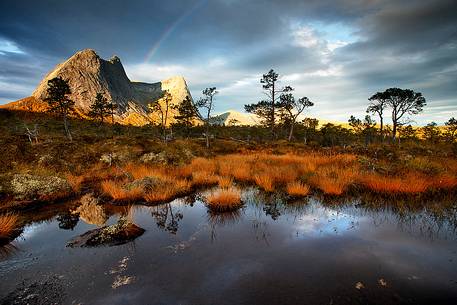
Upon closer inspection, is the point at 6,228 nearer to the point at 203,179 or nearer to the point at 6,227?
the point at 6,227

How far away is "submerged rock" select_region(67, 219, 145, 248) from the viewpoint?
5.43 meters

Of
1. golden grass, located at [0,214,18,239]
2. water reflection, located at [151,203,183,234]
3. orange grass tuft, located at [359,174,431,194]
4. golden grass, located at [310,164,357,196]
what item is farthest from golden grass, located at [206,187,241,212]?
orange grass tuft, located at [359,174,431,194]

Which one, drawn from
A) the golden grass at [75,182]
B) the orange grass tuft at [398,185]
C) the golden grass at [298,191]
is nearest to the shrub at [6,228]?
the golden grass at [75,182]

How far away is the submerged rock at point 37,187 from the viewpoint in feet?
29.0

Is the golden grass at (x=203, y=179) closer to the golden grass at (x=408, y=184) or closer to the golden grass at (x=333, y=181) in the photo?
the golden grass at (x=333, y=181)

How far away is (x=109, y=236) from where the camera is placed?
5.61 m

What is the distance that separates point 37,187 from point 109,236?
579 centimetres

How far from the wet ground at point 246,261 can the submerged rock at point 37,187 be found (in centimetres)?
255

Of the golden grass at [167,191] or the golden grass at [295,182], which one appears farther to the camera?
A: the golden grass at [295,182]

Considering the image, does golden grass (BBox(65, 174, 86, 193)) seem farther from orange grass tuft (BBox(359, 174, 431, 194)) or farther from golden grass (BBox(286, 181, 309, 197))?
orange grass tuft (BBox(359, 174, 431, 194))

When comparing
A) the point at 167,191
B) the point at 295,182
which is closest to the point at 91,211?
the point at 167,191

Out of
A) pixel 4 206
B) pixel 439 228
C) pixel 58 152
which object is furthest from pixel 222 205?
pixel 58 152

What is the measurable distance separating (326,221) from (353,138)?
93.9m

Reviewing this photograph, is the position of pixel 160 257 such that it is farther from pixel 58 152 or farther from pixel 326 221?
pixel 58 152
